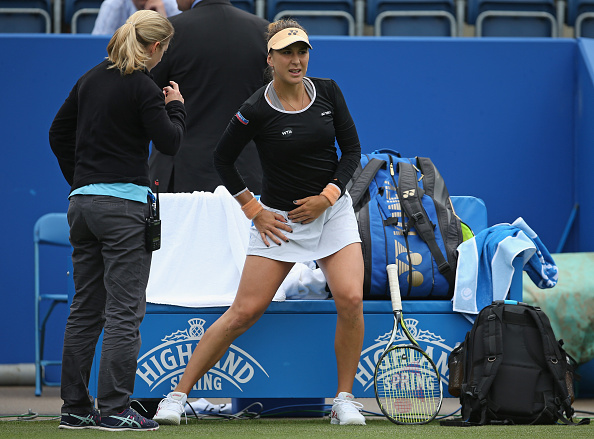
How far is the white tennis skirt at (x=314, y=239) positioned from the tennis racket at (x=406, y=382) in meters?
0.34


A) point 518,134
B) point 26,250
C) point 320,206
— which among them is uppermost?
point 518,134

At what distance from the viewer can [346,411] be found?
3.76 metres

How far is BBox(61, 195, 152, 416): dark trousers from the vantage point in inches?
133

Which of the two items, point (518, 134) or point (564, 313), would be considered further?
point (518, 134)

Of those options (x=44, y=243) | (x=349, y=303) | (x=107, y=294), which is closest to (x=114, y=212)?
(x=107, y=294)

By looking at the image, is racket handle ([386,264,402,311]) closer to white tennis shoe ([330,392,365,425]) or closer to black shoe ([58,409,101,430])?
white tennis shoe ([330,392,365,425])

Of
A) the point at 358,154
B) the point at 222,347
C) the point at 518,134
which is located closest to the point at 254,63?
the point at 358,154

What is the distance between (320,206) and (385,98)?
2604 millimetres

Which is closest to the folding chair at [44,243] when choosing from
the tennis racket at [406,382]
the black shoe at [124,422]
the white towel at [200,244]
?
the white towel at [200,244]

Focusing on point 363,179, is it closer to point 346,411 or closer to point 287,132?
point 287,132

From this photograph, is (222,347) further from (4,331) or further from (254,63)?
(4,331)

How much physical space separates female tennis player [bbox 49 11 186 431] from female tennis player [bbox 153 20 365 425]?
15.6 inches

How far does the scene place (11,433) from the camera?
3.41 meters

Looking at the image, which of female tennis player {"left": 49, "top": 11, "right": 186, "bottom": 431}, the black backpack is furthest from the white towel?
the black backpack
